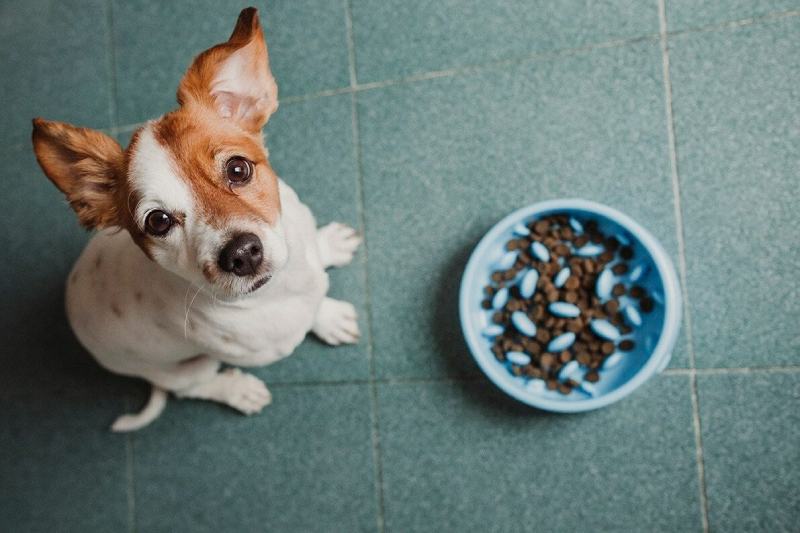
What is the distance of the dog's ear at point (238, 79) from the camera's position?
1.49m

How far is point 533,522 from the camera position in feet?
7.43

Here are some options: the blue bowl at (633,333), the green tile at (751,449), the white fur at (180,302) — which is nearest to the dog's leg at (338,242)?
the white fur at (180,302)

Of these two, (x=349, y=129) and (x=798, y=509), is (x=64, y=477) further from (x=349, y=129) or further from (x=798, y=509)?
(x=798, y=509)

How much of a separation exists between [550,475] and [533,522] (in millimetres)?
175

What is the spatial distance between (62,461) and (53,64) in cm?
163

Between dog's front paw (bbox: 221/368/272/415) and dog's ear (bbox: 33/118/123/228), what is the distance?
92 cm

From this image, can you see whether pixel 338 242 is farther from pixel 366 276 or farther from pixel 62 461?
pixel 62 461

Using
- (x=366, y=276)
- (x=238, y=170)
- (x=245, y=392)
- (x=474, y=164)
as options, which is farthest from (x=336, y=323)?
(x=238, y=170)

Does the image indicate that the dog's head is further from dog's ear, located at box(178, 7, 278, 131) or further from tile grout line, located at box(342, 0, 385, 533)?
tile grout line, located at box(342, 0, 385, 533)

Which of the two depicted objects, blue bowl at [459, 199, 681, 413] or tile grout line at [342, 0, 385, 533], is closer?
blue bowl at [459, 199, 681, 413]

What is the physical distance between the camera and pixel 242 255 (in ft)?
4.60

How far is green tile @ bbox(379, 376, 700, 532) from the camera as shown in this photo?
7.21 feet

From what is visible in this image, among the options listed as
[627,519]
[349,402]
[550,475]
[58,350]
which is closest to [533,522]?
[550,475]

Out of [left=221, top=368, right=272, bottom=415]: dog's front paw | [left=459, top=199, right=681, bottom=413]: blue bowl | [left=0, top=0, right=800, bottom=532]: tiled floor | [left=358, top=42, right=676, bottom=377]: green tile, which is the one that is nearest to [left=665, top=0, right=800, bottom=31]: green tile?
[left=0, top=0, right=800, bottom=532]: tiled floor
